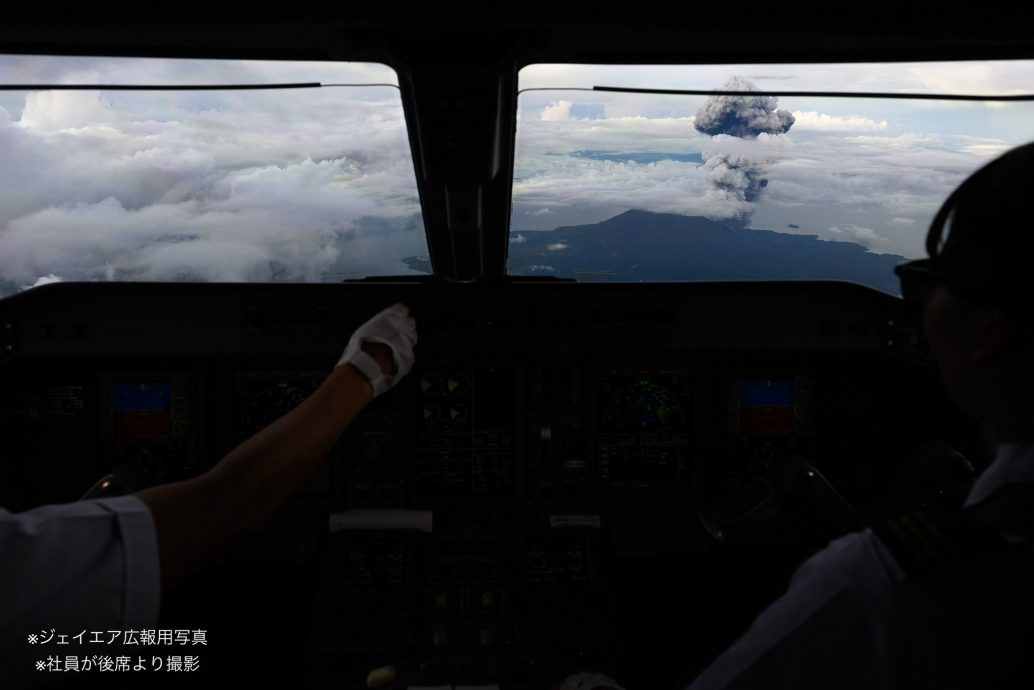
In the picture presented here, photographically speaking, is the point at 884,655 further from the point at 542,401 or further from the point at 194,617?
the point at 194,617

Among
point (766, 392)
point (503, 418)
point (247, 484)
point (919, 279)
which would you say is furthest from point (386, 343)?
point (766, 392)

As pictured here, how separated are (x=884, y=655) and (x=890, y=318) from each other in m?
1.93

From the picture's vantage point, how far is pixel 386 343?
1875 mm

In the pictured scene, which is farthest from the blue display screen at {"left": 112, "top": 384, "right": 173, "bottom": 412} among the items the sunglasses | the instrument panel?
the sunglasses

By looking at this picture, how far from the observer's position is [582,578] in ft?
7.36

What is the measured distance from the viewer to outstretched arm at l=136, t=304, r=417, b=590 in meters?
0.91

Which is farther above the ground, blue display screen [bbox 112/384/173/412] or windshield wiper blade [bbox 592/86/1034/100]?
windshield wiper blade [bbox 592/86/1034/100]

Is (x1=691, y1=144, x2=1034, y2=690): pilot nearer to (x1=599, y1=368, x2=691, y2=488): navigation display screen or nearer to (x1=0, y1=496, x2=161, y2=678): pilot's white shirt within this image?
(x1=0, y1=496, x2=161, y2=678): pilot's white shirt

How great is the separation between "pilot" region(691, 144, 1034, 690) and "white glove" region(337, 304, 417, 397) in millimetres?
1111

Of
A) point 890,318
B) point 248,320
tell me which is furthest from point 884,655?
point 248,320

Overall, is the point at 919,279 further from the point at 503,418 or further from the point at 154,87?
the point at 154,87

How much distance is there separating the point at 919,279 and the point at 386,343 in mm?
1314

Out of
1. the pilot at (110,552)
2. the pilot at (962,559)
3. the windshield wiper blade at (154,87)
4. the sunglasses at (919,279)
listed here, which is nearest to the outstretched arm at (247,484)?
the pilot at (110,552)

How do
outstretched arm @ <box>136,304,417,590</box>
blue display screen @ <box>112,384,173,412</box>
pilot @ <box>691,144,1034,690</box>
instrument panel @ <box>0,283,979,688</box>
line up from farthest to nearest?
blue display screen @ <box>112,384,173,412</box> → instrument panel @ <box>0,283,979,688</box> → outstretched arm @ <box>136,304,417,590</box> → pilot @ <box>691,144,1034,690</box>
